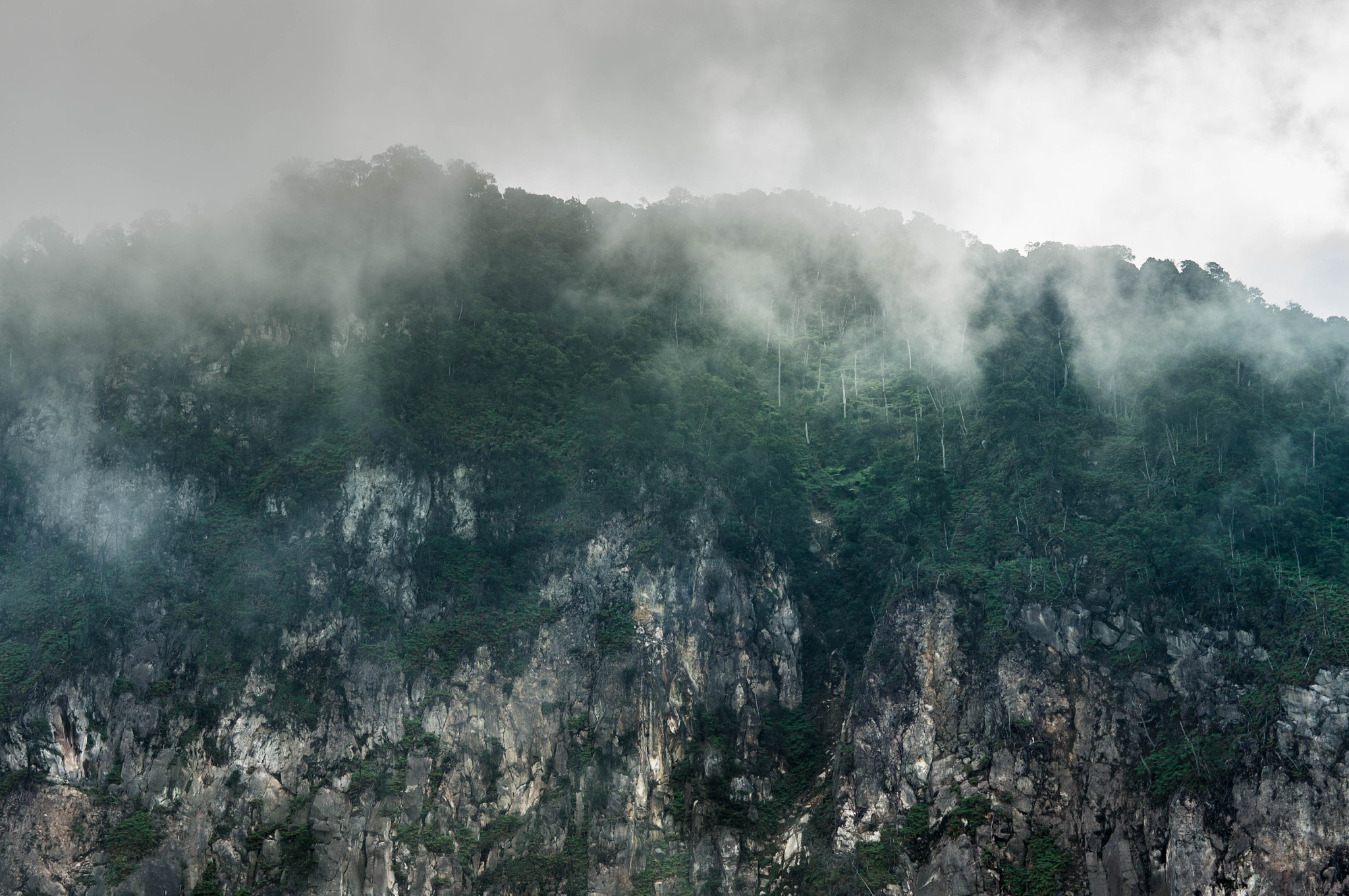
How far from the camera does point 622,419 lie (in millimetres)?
55531

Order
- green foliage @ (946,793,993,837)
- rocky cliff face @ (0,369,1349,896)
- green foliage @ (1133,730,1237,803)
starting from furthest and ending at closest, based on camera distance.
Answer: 1. green foliage @ (946,793,993,837)
2. rocky cliff face @ (0,369,1349,896)
3. green foliage @ (1133,730,1237,803)

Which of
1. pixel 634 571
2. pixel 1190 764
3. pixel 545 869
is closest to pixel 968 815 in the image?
pixel 1190 764

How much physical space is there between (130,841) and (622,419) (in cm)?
2848

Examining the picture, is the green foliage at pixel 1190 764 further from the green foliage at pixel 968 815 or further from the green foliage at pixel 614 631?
the green foliage at pixel 614 631

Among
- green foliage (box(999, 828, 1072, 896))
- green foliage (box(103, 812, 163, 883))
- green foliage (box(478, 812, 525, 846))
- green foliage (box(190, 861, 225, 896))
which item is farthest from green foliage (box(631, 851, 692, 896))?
green foliage (box(103, 812, 163, 883))

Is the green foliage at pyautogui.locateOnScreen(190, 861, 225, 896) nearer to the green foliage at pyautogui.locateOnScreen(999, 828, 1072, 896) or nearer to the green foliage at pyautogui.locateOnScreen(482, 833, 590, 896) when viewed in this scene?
the green foliage at pyautogui.locateOnScreen(482, 833, 590, 896)

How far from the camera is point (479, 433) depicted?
5481 cm

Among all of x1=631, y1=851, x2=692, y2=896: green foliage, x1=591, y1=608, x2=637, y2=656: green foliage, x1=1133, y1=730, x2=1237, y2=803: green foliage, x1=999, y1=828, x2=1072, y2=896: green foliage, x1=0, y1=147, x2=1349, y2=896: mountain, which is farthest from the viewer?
x1=591, y1=608, x2=637, y2=656: green foliage

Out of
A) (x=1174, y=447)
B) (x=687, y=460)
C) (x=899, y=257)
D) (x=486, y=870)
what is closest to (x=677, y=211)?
(x=899, y=257)

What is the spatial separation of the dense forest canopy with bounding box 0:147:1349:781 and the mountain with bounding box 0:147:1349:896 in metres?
0.22

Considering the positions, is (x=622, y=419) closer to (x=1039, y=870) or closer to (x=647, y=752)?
(x=647, y=752)

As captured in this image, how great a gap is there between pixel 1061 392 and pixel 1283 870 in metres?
26.6

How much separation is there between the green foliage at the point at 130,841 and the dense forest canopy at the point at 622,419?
19.7 feet

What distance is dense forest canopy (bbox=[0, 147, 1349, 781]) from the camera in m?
47.4
